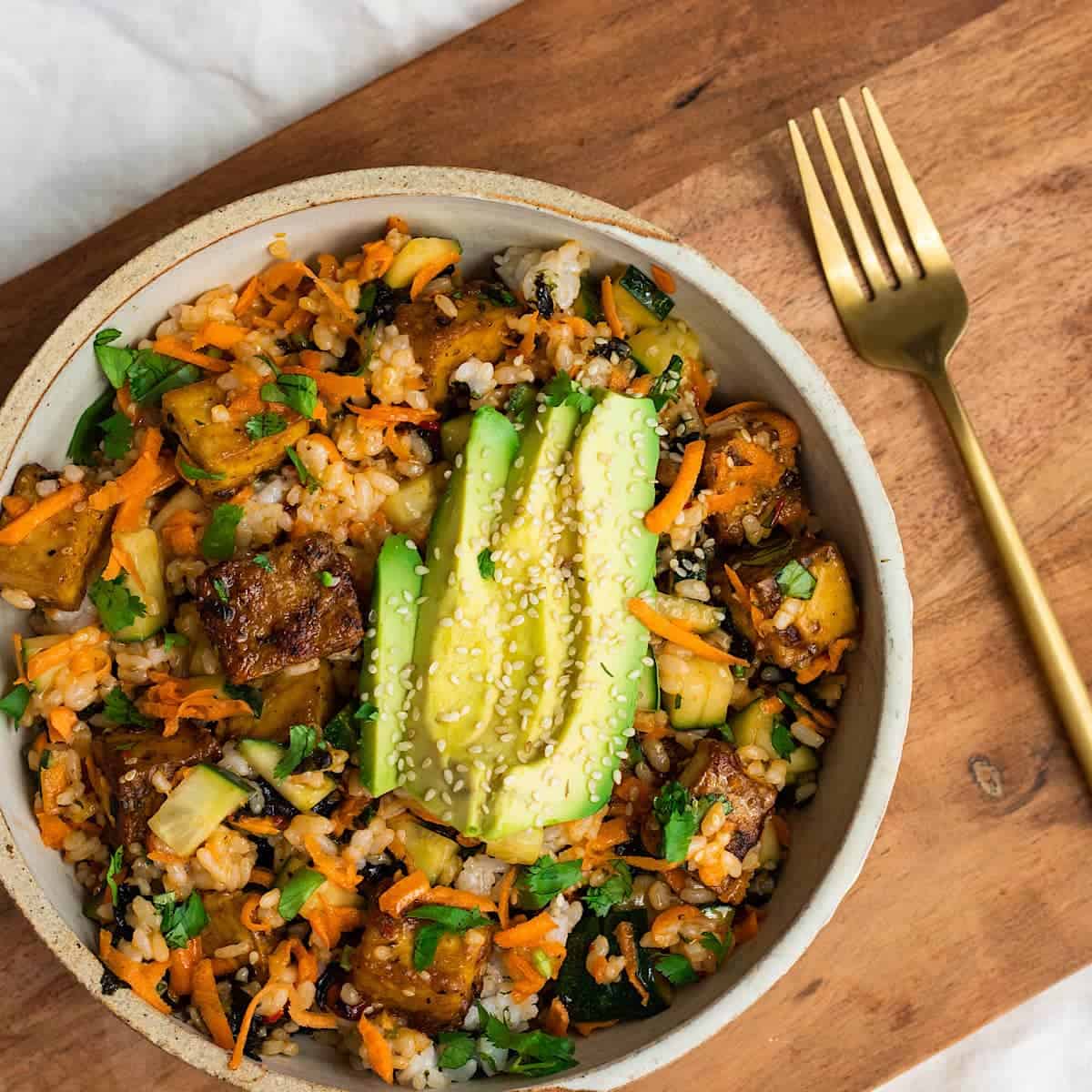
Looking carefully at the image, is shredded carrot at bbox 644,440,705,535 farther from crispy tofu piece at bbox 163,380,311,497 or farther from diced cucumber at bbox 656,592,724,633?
crispy tofu piece at bbox 163,380,311,497

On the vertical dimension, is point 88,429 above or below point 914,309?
above

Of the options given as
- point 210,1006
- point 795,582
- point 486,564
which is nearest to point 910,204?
point 795,582

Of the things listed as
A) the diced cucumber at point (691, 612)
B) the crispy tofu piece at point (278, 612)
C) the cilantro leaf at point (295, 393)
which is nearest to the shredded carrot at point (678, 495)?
the diced cucumber at point (691, 612)

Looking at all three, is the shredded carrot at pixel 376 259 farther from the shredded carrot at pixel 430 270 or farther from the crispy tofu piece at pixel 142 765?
the crispy tofu piece at pixel 142 765

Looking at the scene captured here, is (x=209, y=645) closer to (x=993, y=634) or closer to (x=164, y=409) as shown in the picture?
(x=164, y=409)

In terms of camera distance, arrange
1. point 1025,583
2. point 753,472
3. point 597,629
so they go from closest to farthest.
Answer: point 597,629 → point 753,472 → point 1025,583

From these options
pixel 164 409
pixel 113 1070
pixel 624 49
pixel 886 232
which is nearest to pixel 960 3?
pixel 886 232

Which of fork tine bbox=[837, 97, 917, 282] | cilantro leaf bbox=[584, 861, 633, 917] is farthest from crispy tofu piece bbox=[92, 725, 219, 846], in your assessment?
fork tine bbox=[837, 97, 917, 282]

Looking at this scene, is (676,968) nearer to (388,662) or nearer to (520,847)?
(520,847)
